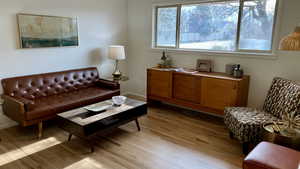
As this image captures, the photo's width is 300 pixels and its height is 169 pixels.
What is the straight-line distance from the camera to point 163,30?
4.64 m

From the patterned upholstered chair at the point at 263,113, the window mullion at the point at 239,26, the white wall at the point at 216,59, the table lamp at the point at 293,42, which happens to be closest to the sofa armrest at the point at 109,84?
the white wall at the point at 216,59

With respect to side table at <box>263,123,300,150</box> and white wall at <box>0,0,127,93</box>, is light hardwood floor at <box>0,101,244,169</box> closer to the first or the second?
side table at <box>263,123,300,150</box>

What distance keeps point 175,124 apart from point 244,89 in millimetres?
1239

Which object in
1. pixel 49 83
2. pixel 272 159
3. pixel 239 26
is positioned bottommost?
pixel 272 159

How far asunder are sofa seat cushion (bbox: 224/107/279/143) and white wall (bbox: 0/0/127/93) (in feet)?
9.60

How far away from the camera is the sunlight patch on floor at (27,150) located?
101 inches

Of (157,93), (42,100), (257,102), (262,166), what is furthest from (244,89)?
(42,100)

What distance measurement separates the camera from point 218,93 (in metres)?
3.50

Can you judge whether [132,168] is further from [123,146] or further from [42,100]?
[42,100]

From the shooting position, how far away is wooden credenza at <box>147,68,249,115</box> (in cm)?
337

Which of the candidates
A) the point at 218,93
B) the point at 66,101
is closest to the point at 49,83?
the point at 66,101

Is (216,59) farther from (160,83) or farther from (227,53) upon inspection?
(160,83)

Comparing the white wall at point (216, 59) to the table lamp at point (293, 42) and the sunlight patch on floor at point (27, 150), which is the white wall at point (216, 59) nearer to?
the table lamp at point (293, 42)

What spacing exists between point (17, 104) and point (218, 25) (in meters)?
3.40
